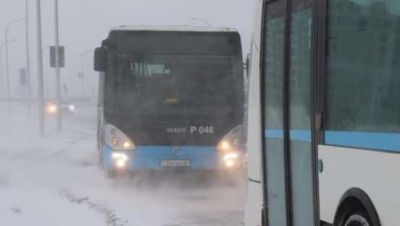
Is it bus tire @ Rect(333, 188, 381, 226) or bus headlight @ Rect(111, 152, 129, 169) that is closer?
bus tire @ Rect(333, 188, 381, 226)

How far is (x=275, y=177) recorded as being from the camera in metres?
6.36

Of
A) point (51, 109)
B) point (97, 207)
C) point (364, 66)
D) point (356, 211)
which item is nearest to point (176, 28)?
point (97, 207)

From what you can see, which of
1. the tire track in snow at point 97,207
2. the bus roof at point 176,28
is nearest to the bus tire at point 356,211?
the tire track in snow at point 97,207

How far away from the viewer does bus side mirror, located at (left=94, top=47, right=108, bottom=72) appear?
13320 mm

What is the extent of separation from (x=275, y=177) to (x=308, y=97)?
1058 millimetres

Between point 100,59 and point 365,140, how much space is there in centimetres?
934

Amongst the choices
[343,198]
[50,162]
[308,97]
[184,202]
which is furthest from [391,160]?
[50,162]

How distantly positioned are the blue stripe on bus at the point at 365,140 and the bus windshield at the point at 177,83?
27.6 ft

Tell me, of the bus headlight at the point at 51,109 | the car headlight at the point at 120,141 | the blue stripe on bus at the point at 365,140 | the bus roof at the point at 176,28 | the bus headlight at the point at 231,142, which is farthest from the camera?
the bus headlight at the point at 51,109

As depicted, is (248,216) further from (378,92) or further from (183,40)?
(183,40)

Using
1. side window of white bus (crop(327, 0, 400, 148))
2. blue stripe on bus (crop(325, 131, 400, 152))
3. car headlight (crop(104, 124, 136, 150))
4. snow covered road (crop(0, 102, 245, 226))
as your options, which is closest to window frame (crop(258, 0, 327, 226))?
side window of white bus (crop(327, 0, 400, 148))

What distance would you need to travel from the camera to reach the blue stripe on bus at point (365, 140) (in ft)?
13.6

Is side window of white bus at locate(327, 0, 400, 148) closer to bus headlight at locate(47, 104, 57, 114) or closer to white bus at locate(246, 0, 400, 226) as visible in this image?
white bus at locate(246, 0, 400, 226)

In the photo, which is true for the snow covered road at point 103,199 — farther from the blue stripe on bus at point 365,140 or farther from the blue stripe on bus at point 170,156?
the blue stripe on bus at point 365,140
